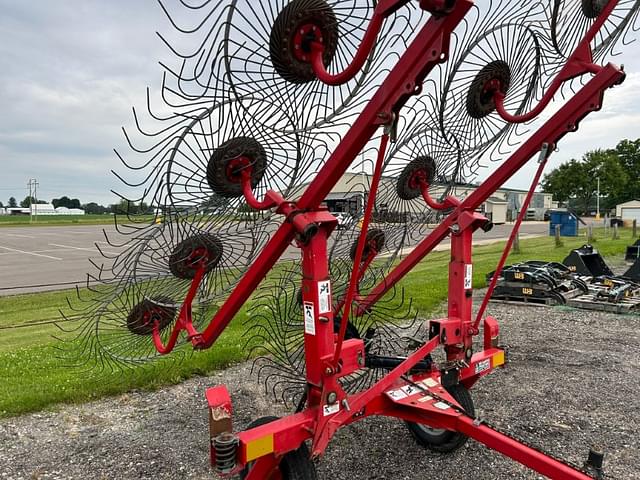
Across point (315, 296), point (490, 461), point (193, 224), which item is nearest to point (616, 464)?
point (490, 461)

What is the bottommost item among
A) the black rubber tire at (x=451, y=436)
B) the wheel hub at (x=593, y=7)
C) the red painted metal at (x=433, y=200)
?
the black rubber tire at (x=451, y=436)

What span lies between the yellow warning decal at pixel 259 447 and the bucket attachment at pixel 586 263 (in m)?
10.7

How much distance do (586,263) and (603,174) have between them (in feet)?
155

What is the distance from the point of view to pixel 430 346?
3457 millimetres

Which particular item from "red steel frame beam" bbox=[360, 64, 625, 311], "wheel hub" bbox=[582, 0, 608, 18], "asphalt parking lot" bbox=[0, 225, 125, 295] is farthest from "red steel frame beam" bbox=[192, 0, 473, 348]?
"asphalt parking lot" bbox=[0, 225, 125, 295]

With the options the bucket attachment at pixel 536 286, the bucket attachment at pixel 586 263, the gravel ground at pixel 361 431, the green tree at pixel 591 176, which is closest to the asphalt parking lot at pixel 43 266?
the gravel ground at pixel 361 431

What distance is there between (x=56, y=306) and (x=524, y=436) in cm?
926

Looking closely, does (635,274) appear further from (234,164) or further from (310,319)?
(234,164)

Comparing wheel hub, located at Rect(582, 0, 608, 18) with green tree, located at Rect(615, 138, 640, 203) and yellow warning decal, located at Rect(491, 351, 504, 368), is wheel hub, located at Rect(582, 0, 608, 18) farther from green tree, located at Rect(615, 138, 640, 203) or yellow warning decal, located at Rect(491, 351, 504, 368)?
green tree, located at Rect(615, 138, 640, 203)

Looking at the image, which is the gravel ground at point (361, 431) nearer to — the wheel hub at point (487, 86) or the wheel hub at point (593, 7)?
the wheel hub at point (487, 86)

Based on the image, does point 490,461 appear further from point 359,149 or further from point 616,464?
point 359,149

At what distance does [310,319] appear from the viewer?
2760mm

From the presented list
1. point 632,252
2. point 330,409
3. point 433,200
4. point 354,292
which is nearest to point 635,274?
point 632,252

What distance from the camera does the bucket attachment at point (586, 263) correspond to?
37.8 ft
